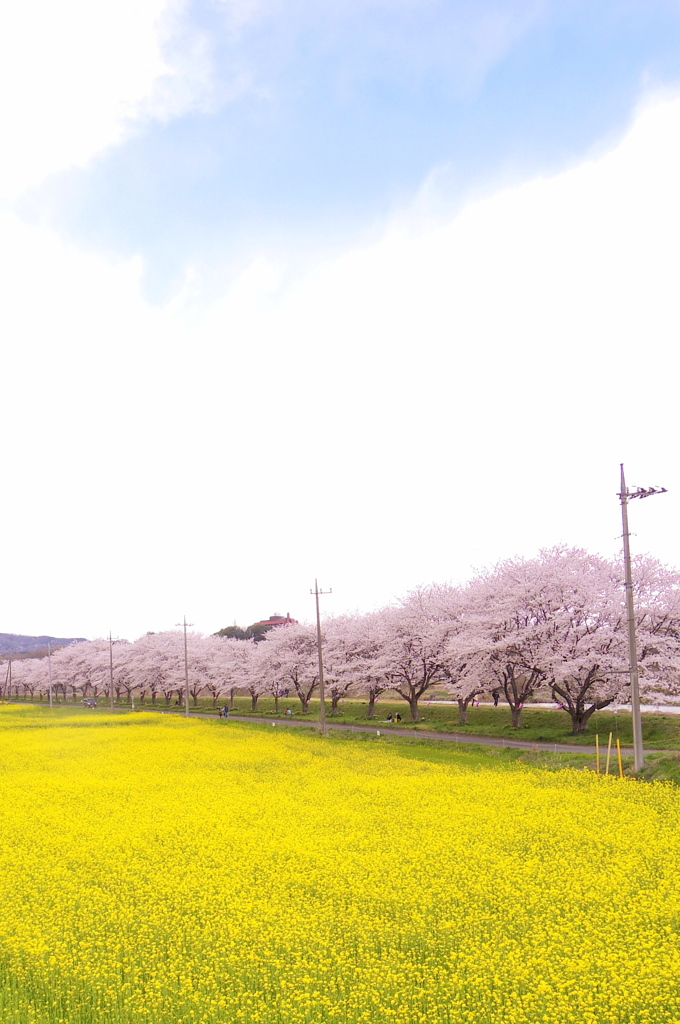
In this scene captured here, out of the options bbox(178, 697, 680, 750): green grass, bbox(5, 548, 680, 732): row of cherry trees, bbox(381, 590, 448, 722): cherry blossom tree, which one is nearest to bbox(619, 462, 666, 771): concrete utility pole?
bbox(178, 697, 680, 750): green grass

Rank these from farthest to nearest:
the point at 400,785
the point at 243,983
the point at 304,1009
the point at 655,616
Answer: the point at 655,616, the point at 400,785, the point at 243,983, the point at 304,1009

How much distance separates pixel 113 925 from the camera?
11789 millimetres

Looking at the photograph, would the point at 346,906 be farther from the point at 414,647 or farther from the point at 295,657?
the point at 295,657

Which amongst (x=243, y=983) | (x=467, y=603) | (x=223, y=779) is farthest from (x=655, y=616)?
(x=243, y=983)

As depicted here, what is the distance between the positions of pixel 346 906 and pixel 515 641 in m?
32.8

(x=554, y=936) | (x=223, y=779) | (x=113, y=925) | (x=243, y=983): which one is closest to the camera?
(x=243, y=983)

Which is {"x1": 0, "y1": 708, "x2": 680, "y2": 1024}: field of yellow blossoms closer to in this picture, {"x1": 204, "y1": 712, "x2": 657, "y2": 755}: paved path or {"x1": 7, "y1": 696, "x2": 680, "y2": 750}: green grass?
{"x1": 204, "y1": 712, "x2": 657, "y2": 755}: paved path

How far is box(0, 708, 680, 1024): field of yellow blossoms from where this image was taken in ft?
29.7

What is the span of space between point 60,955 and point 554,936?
289 inches

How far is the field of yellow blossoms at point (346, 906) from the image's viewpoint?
9.05m

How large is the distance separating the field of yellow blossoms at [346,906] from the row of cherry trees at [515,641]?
704 inches

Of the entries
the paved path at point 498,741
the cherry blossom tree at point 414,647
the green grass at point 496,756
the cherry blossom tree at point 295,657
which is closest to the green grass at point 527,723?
the green grass at point 496,756

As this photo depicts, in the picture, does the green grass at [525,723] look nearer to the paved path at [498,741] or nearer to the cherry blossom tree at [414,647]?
the paved path at [498,741]

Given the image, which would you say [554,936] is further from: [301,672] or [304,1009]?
[301,672]
